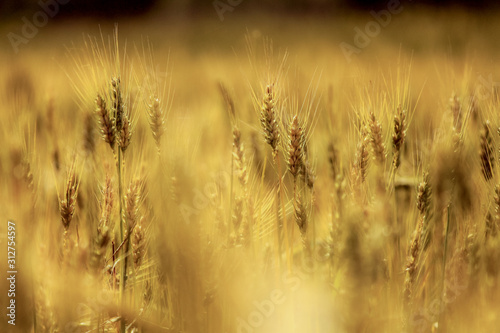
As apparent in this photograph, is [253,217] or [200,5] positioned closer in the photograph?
[253,217]

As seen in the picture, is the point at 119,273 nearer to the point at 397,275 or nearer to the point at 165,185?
the point at 165,185

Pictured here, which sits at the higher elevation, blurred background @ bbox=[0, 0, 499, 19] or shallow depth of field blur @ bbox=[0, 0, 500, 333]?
blurred background @ bbox=[0, 0, 499, 19]

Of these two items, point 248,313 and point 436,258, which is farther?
point 436,258

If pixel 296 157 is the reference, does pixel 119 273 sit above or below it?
below

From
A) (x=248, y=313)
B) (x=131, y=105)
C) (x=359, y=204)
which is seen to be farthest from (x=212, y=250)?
(x=131, y=105)

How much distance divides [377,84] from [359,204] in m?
0.27

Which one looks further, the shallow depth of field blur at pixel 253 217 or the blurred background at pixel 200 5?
Answer: the blurred background at pixel 200 5

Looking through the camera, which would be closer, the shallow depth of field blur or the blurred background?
the shallow depth of field blur

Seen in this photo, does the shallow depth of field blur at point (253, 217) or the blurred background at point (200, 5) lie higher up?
the blurred background at point (200, 5)

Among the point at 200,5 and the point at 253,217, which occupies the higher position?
the point at 200,5

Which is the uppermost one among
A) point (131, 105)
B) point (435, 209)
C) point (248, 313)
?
point (131, 105)

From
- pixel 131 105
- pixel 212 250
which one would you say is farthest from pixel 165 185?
pixel 131 105

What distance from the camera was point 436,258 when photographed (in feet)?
1.97

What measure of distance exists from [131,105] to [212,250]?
1.03 ft
